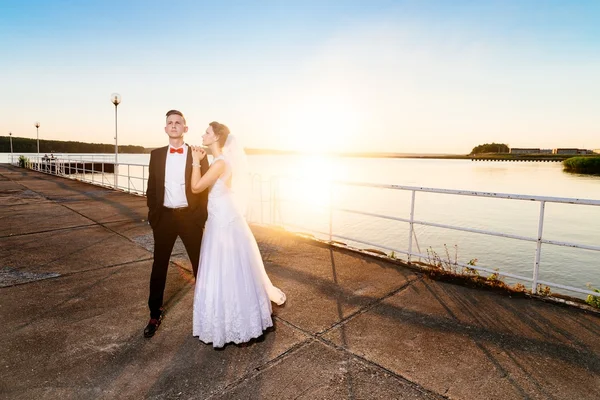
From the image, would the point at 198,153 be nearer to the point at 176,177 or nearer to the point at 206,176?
the point at 206,176

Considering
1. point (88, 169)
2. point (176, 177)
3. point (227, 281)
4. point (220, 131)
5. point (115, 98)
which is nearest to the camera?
point (227, 281)

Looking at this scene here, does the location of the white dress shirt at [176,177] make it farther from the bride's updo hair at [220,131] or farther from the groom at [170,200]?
the bride's updo hair at [220,131]

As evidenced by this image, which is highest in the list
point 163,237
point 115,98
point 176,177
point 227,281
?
point 115,98

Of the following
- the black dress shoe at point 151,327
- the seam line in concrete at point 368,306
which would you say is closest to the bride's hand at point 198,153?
the black dress shoe at point 151,327

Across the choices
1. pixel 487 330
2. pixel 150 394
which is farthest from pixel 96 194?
pixel 487 330

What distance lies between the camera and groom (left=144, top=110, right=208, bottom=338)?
3400 millimetres

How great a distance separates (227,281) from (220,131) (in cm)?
137

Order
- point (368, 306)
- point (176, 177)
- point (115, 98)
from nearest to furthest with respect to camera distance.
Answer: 1. point (176, 177)
2. point (368, 306)
3. point (115, 98)

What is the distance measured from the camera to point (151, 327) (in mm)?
3385

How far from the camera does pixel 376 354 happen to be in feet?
10.0

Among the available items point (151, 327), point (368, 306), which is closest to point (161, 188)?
point (151, 327)

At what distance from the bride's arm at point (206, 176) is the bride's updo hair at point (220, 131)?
0.23m

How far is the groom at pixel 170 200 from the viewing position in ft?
11.2

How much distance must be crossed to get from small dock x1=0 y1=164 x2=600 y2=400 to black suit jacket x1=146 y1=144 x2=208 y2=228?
1.16 meters
